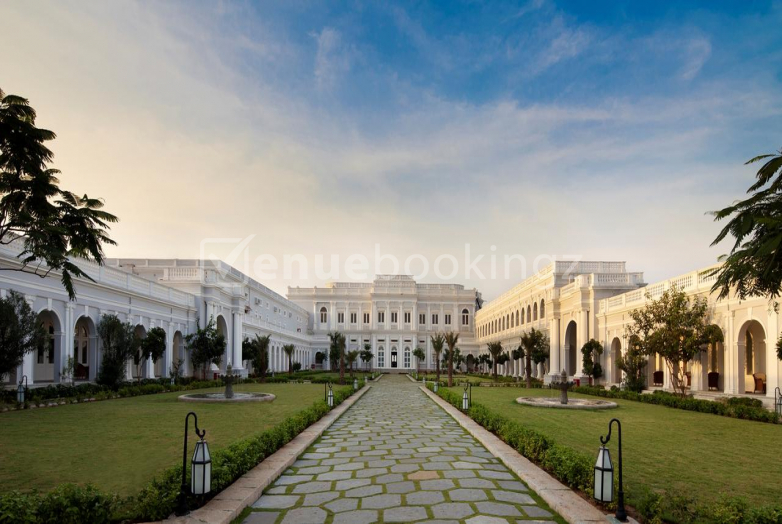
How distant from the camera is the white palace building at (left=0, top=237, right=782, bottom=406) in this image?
20.5 m

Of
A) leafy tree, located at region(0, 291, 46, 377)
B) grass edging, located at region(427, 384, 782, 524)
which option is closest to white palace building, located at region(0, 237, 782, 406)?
leafy tree, located at region(0, 291, 46, 377)

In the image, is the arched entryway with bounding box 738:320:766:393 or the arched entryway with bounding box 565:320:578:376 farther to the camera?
the arched entryway with bounding box 565:320:578:376

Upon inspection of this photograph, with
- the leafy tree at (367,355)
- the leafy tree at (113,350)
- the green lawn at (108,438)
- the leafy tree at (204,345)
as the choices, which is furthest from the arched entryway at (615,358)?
the leafy tree at (367,355)

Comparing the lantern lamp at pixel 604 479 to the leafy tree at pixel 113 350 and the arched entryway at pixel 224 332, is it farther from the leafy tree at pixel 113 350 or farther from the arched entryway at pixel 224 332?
the arched entryway at pixel 224 332

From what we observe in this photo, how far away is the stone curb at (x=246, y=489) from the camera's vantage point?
586 centimetres

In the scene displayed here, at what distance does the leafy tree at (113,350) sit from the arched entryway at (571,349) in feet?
86.0

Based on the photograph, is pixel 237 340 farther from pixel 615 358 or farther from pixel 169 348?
pixel 615 358

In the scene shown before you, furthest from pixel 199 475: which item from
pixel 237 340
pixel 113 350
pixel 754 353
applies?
pixel 237 340

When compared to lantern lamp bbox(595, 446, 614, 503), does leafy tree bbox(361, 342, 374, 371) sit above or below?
below

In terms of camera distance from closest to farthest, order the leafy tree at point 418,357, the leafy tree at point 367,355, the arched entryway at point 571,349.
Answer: the arched entryway at point 571,349 → the leafy tree at point 367,355 → the leafy tree at point 418,357

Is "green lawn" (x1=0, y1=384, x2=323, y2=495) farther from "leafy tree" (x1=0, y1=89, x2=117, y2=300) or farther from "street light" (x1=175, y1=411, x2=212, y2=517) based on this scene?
"leafy tree" (x1=0, y1=89, x2=117, y2=300)

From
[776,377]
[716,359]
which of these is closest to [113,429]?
[776,377]

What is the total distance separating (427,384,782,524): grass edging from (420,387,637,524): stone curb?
133 mm

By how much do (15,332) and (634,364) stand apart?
74.4 feet
